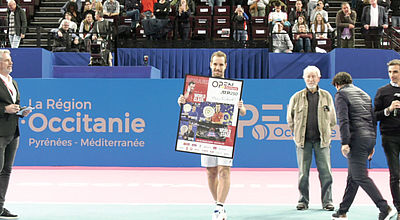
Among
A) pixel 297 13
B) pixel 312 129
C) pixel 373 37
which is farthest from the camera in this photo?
pixel 297 13

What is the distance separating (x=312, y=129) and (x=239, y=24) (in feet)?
32.6

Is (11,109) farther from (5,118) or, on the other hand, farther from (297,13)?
(297,13)

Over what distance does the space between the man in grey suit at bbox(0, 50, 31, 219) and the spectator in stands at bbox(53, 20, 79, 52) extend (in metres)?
10.1

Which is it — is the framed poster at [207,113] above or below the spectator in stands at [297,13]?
below

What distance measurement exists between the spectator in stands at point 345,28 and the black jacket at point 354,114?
930 cm

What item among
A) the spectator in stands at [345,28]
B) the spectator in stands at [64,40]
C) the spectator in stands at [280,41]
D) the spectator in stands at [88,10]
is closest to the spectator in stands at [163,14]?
the spectator in stands at [88,10]

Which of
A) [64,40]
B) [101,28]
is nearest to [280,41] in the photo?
[101,28]

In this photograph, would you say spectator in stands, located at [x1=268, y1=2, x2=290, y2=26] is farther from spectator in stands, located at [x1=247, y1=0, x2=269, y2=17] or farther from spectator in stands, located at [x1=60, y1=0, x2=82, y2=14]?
spectator in stands, located at [x1=60, y1=0, x2=82, y2=14]

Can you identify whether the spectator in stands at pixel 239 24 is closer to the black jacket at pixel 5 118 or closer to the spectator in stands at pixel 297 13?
the spectator in stands at pixel 297 13

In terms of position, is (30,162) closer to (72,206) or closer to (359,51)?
(72,206)

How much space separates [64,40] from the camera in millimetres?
16688

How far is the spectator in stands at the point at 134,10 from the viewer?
58.5 ft

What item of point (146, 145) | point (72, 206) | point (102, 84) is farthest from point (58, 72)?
point (72, 206)

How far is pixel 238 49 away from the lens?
55.1ft
